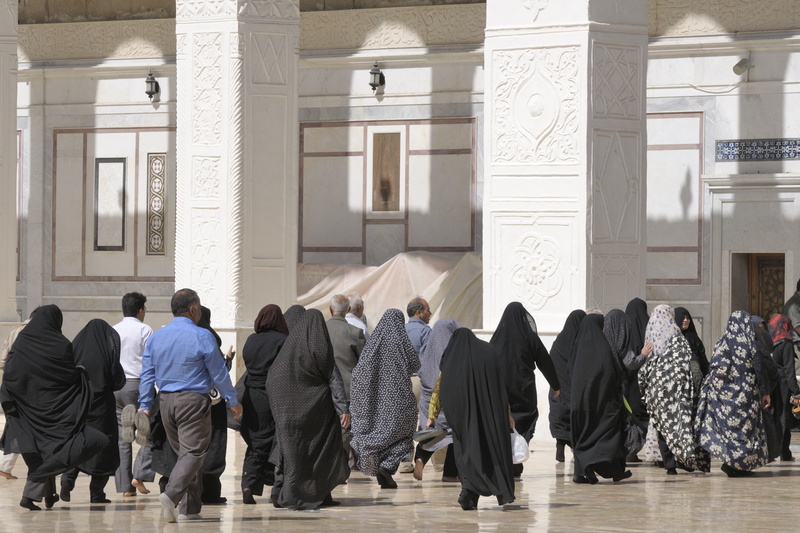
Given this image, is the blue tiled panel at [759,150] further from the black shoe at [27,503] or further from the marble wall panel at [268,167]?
the black shoe at [27,503]

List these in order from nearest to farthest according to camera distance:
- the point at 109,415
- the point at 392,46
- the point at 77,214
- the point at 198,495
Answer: the point at 198,495 < the point at 109,415 < the point at 392,46 < the point at 77,214

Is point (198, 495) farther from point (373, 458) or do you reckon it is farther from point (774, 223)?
point (774, 223)

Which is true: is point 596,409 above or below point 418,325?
below

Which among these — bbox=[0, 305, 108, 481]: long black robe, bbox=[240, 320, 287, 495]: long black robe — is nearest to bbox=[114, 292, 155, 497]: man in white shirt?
bbox=[240, 320, 287, 495]: long black robe

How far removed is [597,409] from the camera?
27.8 feet

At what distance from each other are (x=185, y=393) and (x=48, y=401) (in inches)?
30.7

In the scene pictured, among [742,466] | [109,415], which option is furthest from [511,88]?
[109,415]

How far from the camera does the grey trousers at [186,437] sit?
21.9 feet

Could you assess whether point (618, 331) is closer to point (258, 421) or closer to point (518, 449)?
point (518, 449)

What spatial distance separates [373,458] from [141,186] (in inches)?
347

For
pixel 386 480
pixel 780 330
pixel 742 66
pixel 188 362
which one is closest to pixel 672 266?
pixel 742 66

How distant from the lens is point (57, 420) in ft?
23.0

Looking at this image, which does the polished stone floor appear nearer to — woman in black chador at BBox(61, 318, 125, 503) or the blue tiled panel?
woman in black chador at BBox(61, 318, 125, 503)

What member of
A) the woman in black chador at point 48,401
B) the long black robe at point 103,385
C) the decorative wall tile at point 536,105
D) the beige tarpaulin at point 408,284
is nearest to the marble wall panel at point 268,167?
the beige tarpaulin at point 408,284
